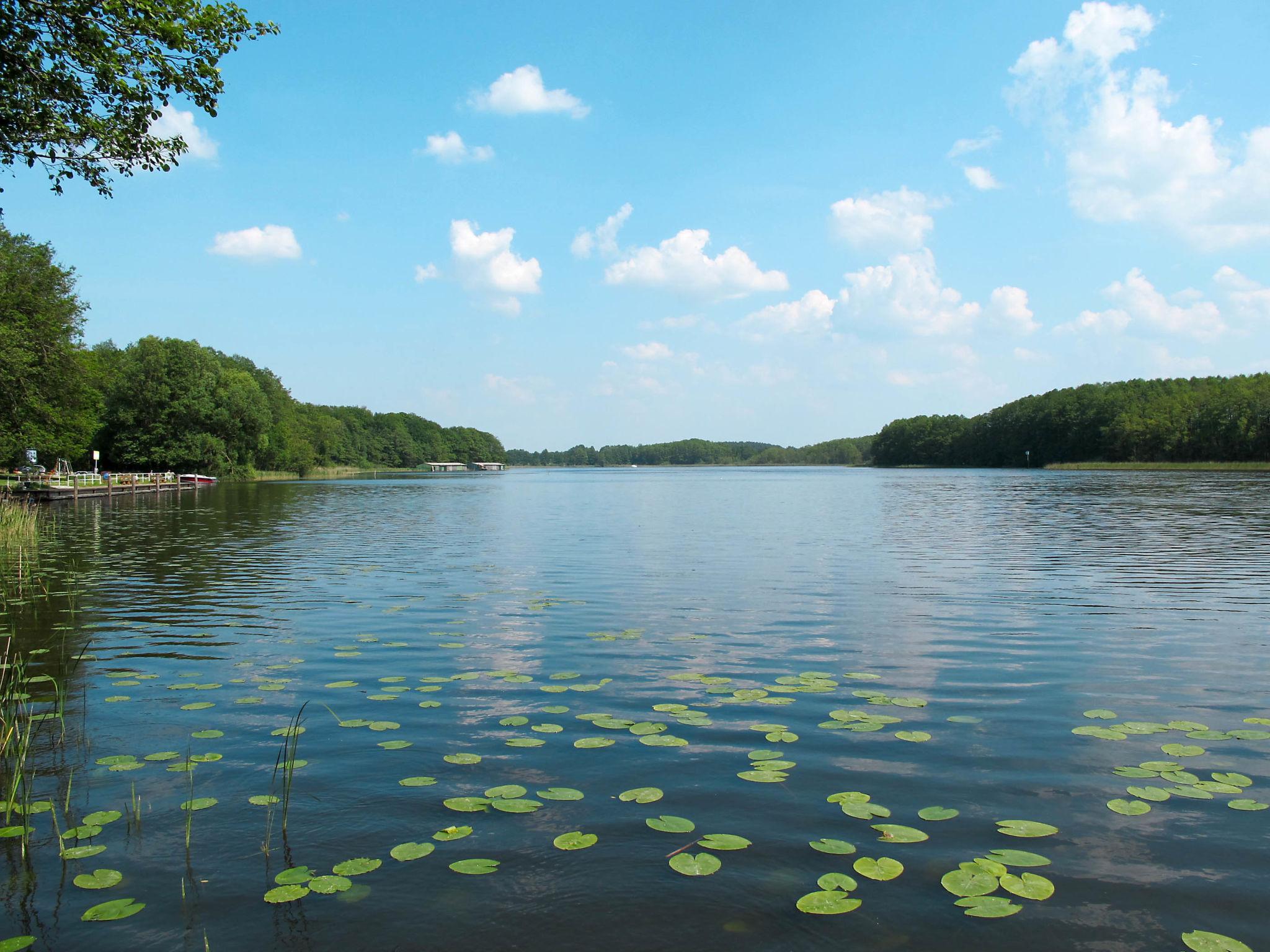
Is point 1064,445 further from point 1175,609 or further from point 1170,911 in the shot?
point 1170,911

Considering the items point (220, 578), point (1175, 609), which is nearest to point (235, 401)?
point (220, 578)

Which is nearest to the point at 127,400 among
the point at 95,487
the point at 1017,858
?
the point at 95,487

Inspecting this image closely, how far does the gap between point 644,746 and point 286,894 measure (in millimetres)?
3374

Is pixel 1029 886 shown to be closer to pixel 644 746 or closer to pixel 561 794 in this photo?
pixel 561 794

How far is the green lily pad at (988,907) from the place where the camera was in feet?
14.5

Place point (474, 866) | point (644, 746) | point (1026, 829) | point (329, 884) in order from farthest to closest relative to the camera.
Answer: point (644, 746)
point (1026, 829)
point (474, 866)
point (329, 884)

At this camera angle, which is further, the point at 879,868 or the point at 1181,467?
the point at 1181,467

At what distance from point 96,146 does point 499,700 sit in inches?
538

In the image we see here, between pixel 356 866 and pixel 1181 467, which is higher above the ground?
pixel 1181 467

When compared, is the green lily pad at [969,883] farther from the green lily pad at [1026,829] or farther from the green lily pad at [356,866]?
the green lily pad at [356,866]

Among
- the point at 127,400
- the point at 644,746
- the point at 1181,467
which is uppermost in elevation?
the point at 127,400

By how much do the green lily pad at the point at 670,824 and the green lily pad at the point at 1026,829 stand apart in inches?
82.8

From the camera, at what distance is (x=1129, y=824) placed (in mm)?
5578

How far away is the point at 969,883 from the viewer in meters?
4.71
